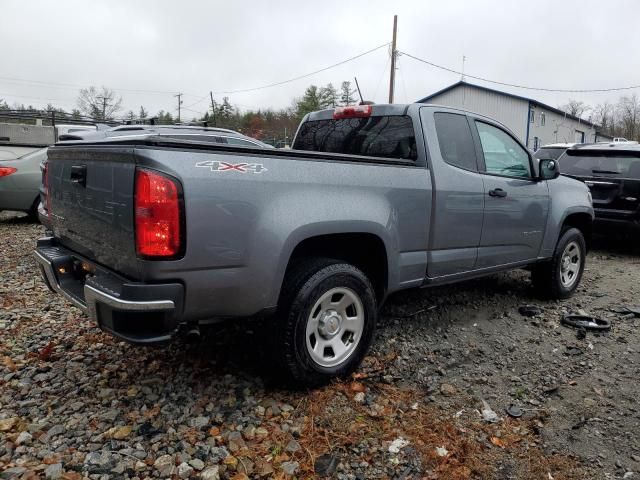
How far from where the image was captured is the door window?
4.25m

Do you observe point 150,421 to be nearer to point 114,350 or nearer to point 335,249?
point 114,350

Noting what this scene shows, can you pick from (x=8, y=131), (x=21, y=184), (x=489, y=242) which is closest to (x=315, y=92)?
(x=8, y=131)

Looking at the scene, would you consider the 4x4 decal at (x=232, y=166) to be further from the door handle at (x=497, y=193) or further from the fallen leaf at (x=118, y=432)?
the door handle at (x=497, y=193)

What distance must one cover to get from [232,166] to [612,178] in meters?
6.89

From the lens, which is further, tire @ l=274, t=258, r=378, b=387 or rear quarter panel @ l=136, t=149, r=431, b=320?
tire @ l=274, t=258, r=378, b=387

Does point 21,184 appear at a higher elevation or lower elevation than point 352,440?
higher

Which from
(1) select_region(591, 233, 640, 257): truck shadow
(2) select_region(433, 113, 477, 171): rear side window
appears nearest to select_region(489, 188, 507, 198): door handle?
(2) select_region(433, 113, 477, 171): rear side window

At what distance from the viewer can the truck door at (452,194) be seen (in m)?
3.66

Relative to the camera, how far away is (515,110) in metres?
38.0

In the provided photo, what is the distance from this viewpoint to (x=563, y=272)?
17.5 ft

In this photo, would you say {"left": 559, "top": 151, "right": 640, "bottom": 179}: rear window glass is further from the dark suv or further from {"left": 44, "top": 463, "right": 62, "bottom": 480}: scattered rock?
{"left": 44, "top": 463, "right": 62, "bottom": 480}: scattered rock

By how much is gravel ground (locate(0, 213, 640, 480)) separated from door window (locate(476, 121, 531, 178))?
4.56 feet

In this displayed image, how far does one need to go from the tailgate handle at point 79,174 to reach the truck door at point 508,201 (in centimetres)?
293

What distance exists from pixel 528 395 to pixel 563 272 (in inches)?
99.9
